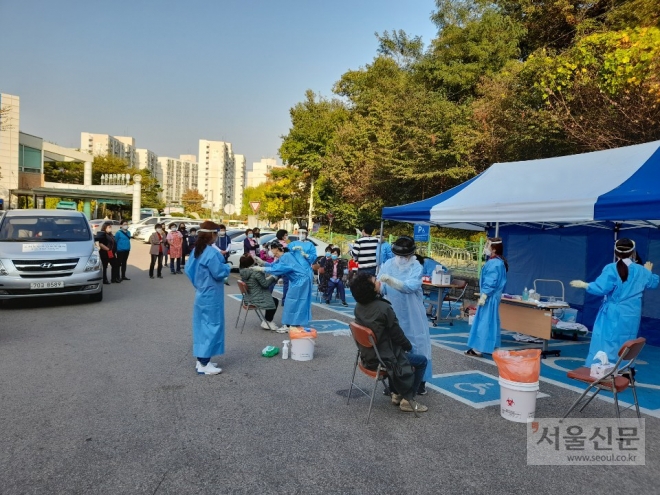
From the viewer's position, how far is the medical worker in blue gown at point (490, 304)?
682 cm

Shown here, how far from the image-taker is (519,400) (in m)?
4.44

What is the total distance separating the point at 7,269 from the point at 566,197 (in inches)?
370

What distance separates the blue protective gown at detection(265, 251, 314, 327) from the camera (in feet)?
24.8

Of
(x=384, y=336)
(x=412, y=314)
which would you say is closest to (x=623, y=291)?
(x=412, y=314)

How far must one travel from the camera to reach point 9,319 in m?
8.27

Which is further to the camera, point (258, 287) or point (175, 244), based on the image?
point (175, 244)

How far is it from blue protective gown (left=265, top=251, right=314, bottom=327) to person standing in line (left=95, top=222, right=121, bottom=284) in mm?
7050

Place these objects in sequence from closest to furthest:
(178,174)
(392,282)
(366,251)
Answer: (392,282)
(366,251)
(178,174)

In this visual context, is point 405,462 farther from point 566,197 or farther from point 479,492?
point 566,197

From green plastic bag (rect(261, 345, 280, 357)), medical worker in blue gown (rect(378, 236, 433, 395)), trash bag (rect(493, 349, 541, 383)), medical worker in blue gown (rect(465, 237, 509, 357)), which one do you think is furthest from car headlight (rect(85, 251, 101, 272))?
trash bag (rect(493, 349, 541, 383))

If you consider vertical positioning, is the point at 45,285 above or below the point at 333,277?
below

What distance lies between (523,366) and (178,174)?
5907 inches

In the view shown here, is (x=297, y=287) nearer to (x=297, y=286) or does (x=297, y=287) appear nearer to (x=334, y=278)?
(x=297, y=286)

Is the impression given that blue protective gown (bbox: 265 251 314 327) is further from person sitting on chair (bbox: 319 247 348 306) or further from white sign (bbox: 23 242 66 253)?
white sign (bbox: 23 242 66 253)
